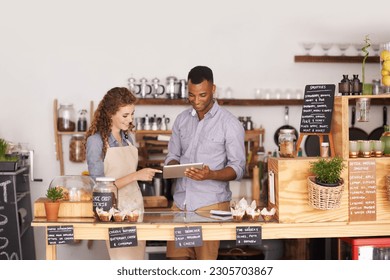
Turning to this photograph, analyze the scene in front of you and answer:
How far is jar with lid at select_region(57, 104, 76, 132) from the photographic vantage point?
6203 millimetres

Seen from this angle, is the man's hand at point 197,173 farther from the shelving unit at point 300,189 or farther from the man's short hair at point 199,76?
the man's short hair at point 199,76

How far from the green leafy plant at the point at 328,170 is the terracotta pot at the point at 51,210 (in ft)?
4.66

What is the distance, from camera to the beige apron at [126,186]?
13.5 ft

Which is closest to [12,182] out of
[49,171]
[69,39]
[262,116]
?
[49,171]

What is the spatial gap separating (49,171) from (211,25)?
2105 mm

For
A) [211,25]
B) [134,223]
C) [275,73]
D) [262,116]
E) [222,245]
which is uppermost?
[211,25]

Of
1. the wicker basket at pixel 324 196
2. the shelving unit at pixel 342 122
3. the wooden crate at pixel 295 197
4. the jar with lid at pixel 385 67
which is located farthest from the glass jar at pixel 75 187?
the jar with lid at pixel 385 67

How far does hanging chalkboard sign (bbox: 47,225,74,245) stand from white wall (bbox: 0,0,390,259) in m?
2.92

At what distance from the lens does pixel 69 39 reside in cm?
632

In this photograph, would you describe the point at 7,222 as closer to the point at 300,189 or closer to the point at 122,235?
the point at 122,235

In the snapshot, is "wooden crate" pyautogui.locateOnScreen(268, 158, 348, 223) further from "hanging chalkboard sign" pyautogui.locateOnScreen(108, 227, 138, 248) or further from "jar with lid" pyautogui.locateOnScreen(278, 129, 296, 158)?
"hanging chalkboard sign" pyautogui.locateOnScreen(108, 227, 138, 248)

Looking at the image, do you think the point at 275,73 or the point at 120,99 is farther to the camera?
the point at 275,73

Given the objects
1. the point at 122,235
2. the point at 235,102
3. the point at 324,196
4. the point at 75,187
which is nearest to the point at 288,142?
the point at 324,196
